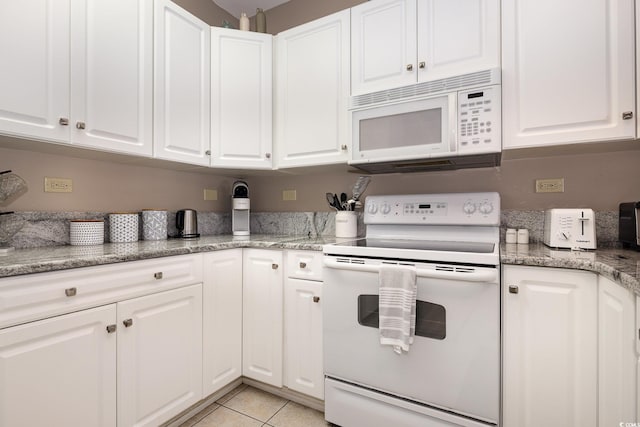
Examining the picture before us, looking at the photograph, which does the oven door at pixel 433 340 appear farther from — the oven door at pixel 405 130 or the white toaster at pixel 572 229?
the oven door at pixel 405 130

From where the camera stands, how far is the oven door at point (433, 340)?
4.06 feet

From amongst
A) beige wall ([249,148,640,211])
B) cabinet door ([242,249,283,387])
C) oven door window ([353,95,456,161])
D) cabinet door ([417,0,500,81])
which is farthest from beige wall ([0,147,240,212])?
cabinet door ([417,0,500,81])

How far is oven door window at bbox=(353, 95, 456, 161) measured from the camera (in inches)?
62.1

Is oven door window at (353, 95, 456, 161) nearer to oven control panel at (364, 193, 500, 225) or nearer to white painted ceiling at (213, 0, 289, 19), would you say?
oven control panel at (364, 193, 500, 225)

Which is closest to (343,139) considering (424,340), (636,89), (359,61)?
(359,61)

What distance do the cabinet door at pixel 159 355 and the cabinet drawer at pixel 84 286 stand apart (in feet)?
0.20

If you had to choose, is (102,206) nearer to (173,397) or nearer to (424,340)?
(173,397)

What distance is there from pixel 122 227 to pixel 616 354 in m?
2.29

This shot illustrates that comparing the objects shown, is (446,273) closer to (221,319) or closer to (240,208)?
Answer: (221,319)

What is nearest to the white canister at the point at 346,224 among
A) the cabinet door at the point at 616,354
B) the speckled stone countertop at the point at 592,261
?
the speckled stone countertop at the point at 592,261

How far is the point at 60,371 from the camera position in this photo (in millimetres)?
1098

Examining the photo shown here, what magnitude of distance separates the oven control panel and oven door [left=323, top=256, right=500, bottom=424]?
21.5 inches

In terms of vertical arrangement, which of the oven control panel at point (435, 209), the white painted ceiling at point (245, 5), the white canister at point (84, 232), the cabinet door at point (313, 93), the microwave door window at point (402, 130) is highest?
the white painted ceiling at point (245, 5)

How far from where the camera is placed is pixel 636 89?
4.22 ft
